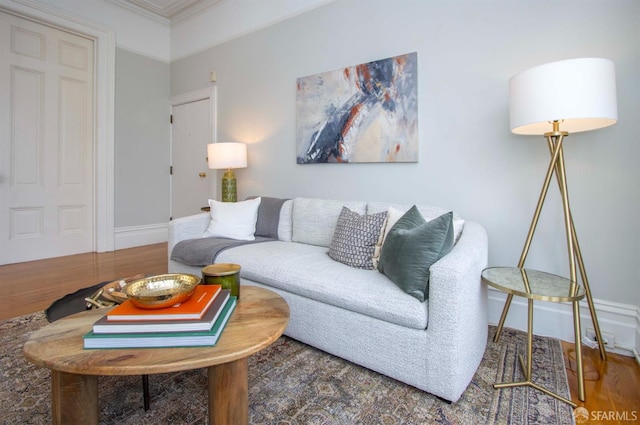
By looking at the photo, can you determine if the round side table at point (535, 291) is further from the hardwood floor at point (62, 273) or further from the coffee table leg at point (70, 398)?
the hardwood floor at point (62, 273)

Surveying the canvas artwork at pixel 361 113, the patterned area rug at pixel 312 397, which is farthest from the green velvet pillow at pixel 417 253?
the canvas artwork at pixel 361 113

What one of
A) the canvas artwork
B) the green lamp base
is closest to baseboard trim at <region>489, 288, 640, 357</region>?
the canvas artwork

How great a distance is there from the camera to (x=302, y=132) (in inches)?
125

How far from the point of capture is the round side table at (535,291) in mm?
1403

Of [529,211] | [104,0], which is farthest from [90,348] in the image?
[104,0]

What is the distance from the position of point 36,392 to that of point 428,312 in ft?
5.62

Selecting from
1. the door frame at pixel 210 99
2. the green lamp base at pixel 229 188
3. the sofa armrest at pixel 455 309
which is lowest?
the sofa armrest at pixel 455 309

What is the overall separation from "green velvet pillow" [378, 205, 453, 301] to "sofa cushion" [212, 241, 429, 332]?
0.18ft

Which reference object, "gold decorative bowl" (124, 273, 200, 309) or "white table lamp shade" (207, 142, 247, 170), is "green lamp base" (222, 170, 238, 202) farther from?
"gold decorative bowl" (124, 273, 200, 309)

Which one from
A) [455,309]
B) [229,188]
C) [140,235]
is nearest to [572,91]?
[455,309]

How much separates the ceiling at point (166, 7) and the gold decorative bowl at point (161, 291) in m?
3.84

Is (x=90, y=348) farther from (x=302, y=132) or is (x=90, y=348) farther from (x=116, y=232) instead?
(x=116, y=232)

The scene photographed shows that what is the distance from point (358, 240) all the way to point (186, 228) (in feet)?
4.84

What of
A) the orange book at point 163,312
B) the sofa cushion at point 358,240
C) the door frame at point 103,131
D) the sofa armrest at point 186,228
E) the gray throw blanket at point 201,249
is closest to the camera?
the orange book at point 163,312
